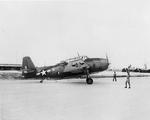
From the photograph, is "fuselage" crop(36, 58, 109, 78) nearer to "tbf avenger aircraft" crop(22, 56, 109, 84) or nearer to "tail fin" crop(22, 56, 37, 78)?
"tbf avenger aircraft" crop(22, 56, 109, 84)

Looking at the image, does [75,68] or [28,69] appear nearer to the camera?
[75,68]

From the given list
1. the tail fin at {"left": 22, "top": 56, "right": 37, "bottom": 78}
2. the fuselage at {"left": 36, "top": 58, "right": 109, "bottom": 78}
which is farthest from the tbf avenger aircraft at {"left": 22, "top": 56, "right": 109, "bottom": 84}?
the tail fin at {"left": 22, "top": 56, "right": 37, "bottom": 78}

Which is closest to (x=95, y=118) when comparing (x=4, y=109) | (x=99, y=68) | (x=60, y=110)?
(x=60, y=110)

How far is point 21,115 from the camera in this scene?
8.80 m

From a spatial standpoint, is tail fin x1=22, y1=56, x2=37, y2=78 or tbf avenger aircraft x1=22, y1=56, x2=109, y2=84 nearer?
tbf avenger aircraft x1=22, y1=56, x2=109, y2=84

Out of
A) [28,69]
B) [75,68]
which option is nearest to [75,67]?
[75,68]

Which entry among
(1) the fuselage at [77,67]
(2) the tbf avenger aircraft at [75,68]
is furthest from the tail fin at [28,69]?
(1) the fuselage at [77,67]

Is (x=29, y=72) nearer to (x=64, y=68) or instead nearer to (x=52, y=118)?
(x=64, y=68)

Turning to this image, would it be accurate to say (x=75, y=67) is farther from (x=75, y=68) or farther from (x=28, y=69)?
(x=28, y=69)

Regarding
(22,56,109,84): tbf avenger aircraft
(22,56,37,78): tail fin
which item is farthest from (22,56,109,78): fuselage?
(22,56,37,78): tail fin

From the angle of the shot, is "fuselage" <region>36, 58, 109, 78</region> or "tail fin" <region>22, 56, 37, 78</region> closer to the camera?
"fuselage" <region>36, 58, 109, 78</region>

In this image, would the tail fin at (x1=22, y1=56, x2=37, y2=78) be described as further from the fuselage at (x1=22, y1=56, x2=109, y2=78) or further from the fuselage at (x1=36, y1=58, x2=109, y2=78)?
the fuselage at (x1=36, y1=58, x2=109, y2=78)

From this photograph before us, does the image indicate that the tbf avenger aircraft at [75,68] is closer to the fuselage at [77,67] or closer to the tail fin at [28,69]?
the fuselage at [77,67]

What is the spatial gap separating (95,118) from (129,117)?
104 centimetres
